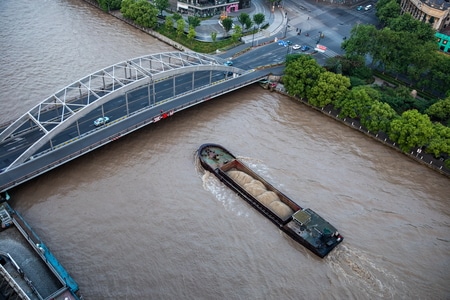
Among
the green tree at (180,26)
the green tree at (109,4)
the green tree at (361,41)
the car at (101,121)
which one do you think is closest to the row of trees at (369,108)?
the green tree at (361,41)

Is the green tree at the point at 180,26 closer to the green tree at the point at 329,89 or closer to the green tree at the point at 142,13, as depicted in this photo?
the green tree at the point at 142,13

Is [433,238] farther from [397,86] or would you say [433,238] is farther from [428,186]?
[397,86]

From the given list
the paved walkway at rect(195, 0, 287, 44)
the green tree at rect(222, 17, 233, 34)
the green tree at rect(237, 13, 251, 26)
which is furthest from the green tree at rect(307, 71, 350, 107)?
the green tree at rect(237, 13, 251, 26)

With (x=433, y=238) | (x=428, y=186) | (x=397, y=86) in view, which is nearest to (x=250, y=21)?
(x=397, y=86)

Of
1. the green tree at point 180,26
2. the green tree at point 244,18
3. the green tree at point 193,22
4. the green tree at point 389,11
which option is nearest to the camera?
the green tree at point 180,26

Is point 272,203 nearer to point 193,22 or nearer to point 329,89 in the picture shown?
point 329,89

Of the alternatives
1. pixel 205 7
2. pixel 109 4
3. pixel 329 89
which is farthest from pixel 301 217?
pixel 109 4
